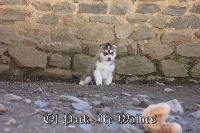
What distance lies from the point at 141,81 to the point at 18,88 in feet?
6.25

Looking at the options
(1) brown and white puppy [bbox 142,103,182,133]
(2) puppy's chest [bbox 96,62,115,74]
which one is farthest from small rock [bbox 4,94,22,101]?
(2) puppy's chest [bbox 96,62,115,74]

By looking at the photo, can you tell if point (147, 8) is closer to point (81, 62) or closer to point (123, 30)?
point (123, 30)

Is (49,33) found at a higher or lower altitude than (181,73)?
higher

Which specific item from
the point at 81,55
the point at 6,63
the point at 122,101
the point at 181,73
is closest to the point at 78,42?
the point at 81,55

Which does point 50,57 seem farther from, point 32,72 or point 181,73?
point 181,73

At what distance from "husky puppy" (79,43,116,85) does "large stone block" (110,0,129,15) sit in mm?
523

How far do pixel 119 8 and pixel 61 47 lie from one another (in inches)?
33.9

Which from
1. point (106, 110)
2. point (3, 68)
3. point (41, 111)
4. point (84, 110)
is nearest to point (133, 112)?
point (106, 110)

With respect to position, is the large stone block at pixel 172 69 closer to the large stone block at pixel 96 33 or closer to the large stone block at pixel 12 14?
the large stone block at pixel 96 33

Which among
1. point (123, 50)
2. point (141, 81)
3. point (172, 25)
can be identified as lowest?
point (141, 81)

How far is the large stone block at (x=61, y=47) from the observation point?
204 inches

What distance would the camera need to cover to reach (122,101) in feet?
11.0

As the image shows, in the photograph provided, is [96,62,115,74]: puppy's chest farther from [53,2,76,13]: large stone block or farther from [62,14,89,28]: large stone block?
[53,2,76,13]: large stone block

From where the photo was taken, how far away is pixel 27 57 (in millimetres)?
5145
